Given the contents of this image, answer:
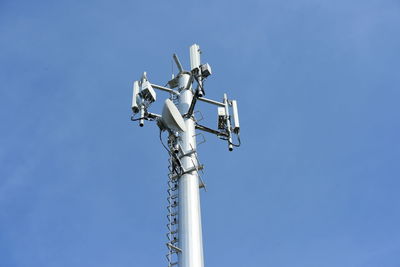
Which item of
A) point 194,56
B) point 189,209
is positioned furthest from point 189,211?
point 194,56

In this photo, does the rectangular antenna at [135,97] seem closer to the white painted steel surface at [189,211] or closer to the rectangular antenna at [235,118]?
the white painted steel surface at [189,211]

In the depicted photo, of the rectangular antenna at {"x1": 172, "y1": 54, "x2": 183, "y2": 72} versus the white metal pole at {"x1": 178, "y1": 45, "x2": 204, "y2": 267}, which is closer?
the white metal pole at {"x1": 178, "y1": 45, "x2": 204, "y2": 267}

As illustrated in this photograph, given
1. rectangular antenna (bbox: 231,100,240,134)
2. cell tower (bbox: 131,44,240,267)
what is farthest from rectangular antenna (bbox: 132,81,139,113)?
rectangular antenna (bbox: 231,100,240,134)

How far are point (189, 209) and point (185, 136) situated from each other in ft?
9.63

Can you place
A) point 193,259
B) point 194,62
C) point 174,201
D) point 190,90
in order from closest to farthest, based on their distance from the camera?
point 193,259
point 174,201
point 194,62
point 190,90

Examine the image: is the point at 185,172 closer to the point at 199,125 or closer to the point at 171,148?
the point at 171,148

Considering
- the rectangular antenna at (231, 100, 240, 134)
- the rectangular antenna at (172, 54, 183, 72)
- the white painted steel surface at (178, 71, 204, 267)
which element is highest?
the rectangular antenna at (172, 54, 183, 72)

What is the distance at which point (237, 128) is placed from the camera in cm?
2123

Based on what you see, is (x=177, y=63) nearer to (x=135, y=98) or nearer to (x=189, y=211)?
(x=135, y=98)

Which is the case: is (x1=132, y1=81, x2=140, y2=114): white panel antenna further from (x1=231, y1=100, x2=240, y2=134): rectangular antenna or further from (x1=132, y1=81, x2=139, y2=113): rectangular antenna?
(x1=231, y1=100, x2=240, y2=134): rectangular antenna

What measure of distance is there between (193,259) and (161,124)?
16.3 feet

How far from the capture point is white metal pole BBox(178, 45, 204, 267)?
16.5 m

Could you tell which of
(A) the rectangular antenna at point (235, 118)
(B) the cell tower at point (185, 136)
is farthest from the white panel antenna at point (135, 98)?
(A) the rectangular antenna at point (235, 118)

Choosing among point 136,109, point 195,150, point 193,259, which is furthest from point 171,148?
point 193,259
